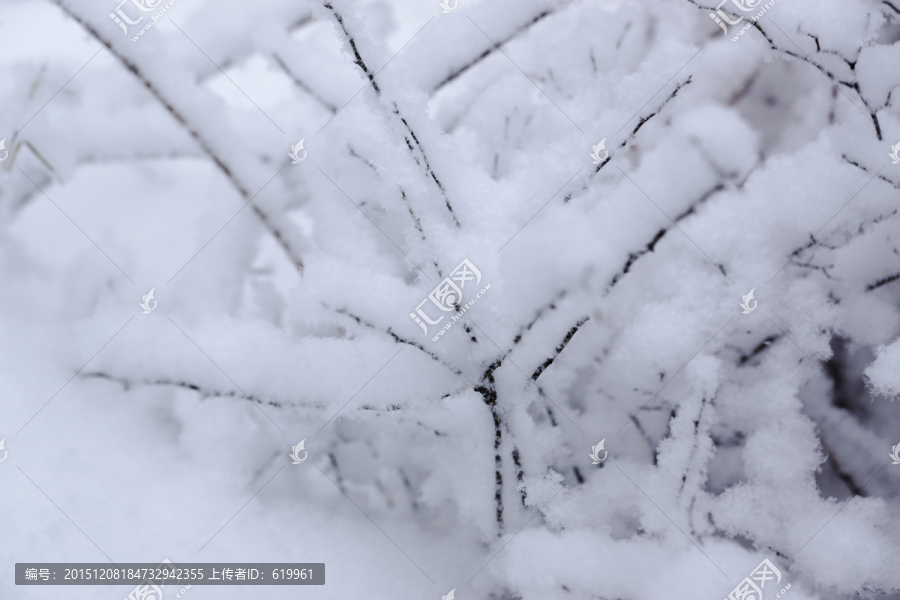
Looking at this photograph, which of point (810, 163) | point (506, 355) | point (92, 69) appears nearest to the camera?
point (506, 355)

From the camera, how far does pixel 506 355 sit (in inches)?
18.1

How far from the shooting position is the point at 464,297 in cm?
44

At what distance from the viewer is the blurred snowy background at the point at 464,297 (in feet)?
1.60

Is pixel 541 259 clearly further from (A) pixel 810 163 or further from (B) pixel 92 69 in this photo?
(B) pixel 92 69

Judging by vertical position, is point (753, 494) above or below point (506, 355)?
below

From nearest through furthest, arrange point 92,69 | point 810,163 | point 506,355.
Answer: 1. point 506,355
2. point 810,163
3. point 92,69

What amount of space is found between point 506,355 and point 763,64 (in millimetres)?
581

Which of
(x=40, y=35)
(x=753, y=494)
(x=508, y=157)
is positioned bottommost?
(x=753, y=494)

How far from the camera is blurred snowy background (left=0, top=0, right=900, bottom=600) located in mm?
487

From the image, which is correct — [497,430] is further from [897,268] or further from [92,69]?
[92,69]

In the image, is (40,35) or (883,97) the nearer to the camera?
(883,97)

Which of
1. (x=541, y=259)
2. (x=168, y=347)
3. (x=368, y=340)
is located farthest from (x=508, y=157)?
(x=168, y=347)

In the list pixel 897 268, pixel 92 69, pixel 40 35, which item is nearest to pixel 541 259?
pixel 897 268

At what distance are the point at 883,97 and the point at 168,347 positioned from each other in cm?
84
